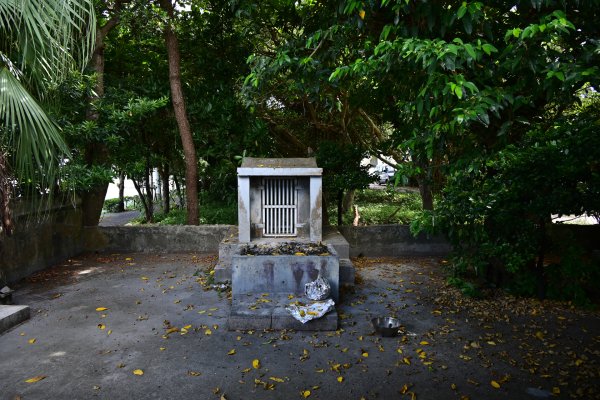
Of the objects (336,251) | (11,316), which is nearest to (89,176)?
(11,316)

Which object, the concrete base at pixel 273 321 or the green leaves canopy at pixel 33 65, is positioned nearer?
the green leaves canopy at pixel 33 65

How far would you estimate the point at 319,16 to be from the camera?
841cm

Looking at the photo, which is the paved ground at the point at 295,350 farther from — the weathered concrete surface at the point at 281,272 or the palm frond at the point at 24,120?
the palm frond at the point at 24,120

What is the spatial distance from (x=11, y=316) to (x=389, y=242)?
7260 mm

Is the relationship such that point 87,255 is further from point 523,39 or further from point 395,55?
point 523,39

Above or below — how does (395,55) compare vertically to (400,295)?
above

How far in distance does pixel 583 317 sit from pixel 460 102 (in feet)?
12.2

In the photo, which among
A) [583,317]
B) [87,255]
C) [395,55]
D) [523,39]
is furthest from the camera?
[87,255]

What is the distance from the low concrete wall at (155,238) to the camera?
33.3ft

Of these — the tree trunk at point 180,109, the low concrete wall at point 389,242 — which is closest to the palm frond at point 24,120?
the tree trunk at point 180,109

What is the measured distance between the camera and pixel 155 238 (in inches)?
402

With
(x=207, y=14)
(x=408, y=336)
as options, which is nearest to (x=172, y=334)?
(x=408, y=336)

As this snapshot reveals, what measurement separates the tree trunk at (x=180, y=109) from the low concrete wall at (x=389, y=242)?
11.8ft

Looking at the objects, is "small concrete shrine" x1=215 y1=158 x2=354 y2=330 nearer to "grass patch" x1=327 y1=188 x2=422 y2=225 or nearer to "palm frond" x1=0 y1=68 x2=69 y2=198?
"palm frond" x1=0 y1=68 x2=69 y2=198
